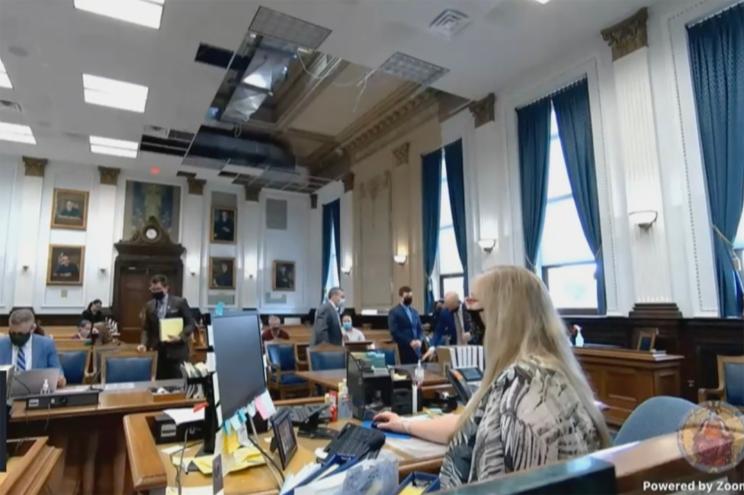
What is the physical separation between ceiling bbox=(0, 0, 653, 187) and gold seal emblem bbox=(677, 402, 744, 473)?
4.59m

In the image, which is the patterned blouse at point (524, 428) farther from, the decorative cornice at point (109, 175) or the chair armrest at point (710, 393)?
the decorative cornice at point (109, 175)

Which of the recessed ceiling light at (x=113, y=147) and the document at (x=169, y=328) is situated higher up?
the recessed ceiling light at (x=113, y=147)

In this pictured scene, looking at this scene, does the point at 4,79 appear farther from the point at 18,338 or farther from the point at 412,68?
the point at 412,68

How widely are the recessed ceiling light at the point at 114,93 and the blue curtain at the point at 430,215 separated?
4.63 metres

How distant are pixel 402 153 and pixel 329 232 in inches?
142

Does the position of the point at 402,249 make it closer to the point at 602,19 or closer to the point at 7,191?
the point at 602,19

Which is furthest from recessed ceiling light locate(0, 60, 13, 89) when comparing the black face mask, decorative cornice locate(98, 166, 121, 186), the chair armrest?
the chair armrest

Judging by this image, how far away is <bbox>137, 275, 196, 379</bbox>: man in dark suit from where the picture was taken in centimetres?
436

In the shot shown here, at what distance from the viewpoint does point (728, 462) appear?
0.77 meters

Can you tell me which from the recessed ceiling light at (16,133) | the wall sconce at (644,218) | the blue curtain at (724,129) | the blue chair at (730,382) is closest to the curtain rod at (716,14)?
the blue curtain at (724,129)

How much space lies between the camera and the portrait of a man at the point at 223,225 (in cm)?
1148

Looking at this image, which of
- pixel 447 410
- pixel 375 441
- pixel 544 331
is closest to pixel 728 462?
pixel 544 331

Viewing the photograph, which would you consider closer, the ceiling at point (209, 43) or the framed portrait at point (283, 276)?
the ceiling at point (209, 43)

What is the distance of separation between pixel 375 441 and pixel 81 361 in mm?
3967
